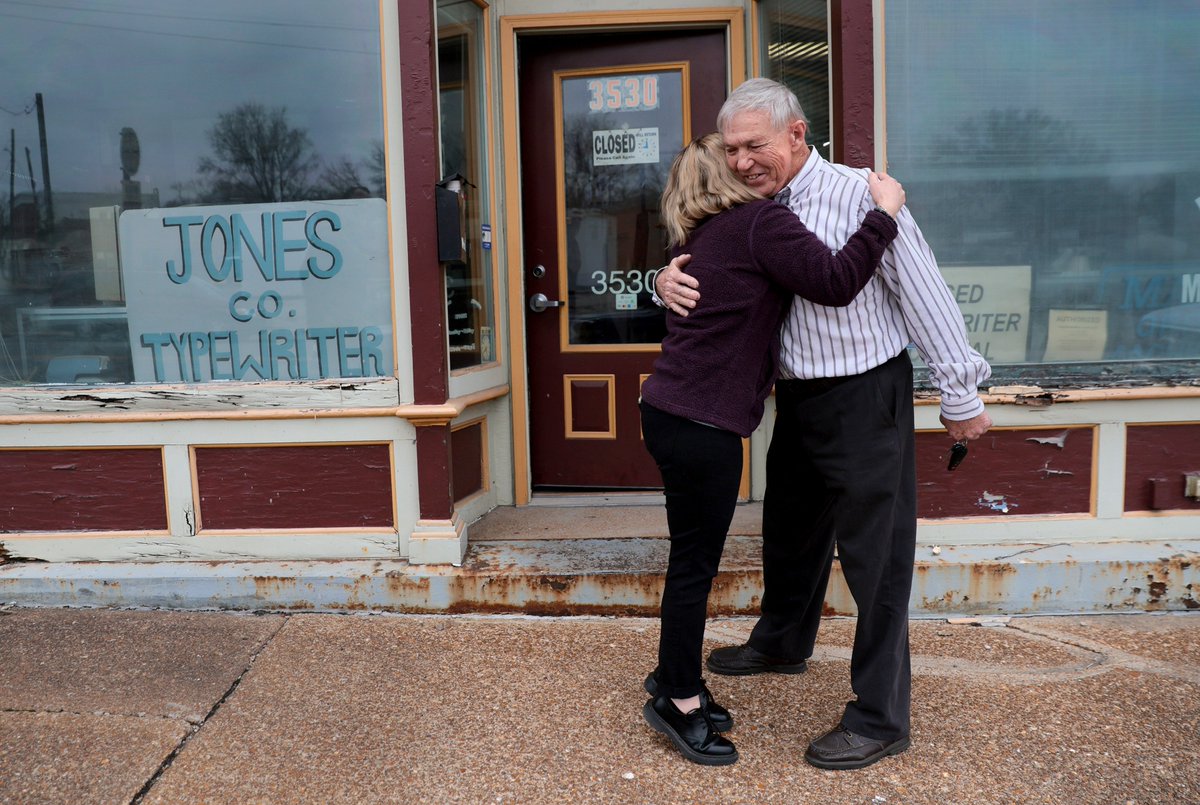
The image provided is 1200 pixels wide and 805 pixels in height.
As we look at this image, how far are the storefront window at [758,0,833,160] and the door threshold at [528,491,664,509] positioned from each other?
1853 mm

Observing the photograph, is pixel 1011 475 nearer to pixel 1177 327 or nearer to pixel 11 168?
pixel 1177 327

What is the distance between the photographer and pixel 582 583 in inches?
144

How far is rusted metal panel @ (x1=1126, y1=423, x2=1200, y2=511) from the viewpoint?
12.4 feet

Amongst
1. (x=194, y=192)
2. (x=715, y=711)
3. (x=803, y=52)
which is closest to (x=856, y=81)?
(x=803, y=52)

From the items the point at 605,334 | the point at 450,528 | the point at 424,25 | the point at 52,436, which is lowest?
the point at 450,528

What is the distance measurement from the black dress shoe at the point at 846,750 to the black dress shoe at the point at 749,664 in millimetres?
481

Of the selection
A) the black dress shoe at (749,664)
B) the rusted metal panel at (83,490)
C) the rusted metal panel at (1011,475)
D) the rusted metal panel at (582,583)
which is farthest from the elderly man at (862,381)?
the rusted metal panel at (83,490)

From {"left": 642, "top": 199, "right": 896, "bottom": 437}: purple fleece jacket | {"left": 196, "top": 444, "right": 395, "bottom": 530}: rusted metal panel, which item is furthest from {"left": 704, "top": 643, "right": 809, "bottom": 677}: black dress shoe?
{"left": 196, "top": 444, "right": 395, "bottom": 530}: rusted metal panel

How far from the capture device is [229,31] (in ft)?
12.6

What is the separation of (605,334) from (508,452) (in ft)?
2.54

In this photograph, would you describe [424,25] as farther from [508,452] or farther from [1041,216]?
[1041,216]

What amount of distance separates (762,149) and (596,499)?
2.57 meters

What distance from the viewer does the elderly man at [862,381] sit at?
243 cm

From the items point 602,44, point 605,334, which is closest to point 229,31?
point 602,44
